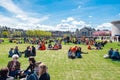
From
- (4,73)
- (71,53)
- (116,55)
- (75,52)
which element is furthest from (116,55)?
(4,73)

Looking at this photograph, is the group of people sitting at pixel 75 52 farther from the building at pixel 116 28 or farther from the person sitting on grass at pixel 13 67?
the building at pixel 116 28

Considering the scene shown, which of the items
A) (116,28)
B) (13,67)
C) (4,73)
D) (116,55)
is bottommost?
(116,55)

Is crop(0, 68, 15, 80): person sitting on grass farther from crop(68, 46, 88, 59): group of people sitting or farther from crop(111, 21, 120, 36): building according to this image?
crop(111, 21, 120, 36): building

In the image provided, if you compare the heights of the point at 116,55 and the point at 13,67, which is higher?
the point at 13,67

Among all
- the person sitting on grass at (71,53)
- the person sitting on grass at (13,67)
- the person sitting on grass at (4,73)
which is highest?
the person sitting on grass at (4,73)

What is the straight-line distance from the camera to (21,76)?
1346 cm

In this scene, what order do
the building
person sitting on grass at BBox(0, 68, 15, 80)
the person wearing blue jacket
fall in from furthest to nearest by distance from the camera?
the building, the person wearing blue jacket, person sitting on grass at BBox(0, 68, 15, 80)

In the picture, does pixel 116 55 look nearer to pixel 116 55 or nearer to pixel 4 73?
pixel 116 55

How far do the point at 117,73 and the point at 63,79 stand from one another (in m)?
4.15

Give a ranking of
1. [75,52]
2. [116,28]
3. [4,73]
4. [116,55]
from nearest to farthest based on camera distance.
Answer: [4,73]
[116,55]
[75,52]
[116,28]

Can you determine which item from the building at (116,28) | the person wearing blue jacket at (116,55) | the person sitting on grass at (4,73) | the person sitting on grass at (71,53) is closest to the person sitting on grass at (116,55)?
the person wearing blue jacket at (116,55)

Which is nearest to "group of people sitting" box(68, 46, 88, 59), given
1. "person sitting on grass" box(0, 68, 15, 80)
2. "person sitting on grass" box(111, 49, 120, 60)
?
"person sitting on grass" box(111, 49, 120, 60)

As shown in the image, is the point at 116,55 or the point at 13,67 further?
the point at 116,55

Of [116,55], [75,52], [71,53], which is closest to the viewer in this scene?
[116,55]
